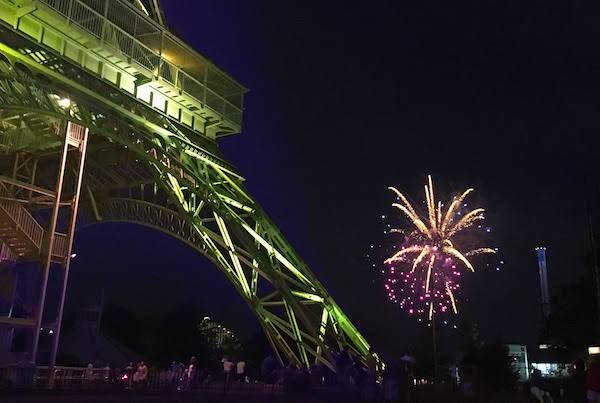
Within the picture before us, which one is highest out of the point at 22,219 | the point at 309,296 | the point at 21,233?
the point at 22,219

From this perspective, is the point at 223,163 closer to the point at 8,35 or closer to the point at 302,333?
the point at 302,333

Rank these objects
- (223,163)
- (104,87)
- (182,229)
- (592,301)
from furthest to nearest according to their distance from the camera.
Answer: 1. (592,301)
2. (182,229)
3. (223,163)
4. (104,87)

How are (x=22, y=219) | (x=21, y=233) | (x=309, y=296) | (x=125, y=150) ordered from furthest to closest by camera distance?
(x=125, y=150)
(x=309, y=296)
(x=22, y=219)
(x=21, y=233)

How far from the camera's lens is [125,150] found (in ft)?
98.7

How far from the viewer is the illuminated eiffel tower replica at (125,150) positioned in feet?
70.1

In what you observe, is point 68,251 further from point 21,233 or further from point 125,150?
point 125,150

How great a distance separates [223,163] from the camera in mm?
29344

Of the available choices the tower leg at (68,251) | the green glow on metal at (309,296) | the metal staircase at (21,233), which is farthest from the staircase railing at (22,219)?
the green glow on metal at (309,296)

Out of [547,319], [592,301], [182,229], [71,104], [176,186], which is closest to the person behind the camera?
[71,104]

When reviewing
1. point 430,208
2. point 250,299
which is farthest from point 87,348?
point 430,208

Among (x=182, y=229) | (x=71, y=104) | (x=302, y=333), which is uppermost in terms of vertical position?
(x=71, y=104)

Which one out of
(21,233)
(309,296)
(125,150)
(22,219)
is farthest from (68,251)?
(309,296)

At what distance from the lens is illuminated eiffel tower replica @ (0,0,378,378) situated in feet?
70.1

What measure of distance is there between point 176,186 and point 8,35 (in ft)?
31.8
